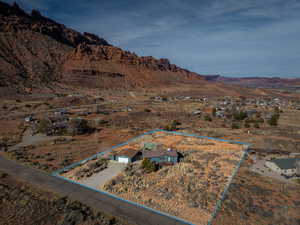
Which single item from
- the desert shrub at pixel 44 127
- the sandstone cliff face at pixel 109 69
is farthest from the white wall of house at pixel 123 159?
the sandstone cliff face at pixel 109 69

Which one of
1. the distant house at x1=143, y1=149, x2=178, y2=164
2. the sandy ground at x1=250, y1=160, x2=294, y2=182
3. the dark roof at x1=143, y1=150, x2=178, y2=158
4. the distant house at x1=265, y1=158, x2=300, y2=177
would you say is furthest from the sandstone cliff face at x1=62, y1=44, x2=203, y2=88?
the distant house at x1=265, y1=158, x2=300, y2=177

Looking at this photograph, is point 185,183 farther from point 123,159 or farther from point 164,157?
point 123,159

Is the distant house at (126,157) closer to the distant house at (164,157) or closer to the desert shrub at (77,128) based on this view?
the distant house at (164,157)

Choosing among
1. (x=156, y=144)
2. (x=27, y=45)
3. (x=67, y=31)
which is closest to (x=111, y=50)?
(x=67, y=31)

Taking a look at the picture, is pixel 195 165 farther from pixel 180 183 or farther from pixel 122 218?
pixel 122 218

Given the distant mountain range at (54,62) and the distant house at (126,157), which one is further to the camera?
the distant mountain range at (54,62)

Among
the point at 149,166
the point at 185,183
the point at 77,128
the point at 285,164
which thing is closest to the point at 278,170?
the point at 285,164
